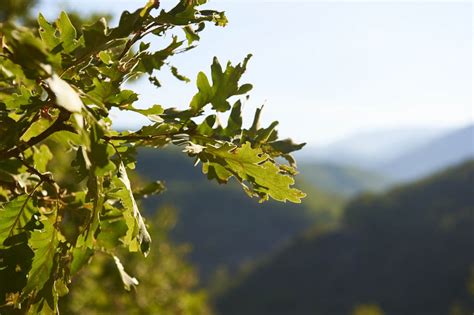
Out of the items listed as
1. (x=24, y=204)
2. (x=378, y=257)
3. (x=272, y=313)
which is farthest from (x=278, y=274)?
(x=24, y=204)

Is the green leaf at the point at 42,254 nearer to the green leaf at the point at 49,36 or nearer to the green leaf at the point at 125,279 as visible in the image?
the green leaf at the point at 125,279

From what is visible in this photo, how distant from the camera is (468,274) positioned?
9019 cm

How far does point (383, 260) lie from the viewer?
110562 mm

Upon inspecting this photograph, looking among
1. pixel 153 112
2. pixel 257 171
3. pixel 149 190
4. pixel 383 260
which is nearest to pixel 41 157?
pixel 149 190

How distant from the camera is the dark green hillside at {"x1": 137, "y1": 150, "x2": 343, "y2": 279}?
503 ft

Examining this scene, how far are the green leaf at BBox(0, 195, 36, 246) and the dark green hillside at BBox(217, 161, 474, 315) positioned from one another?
99713 mm

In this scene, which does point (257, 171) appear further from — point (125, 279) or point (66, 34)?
point (125, 279)

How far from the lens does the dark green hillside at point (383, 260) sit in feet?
320

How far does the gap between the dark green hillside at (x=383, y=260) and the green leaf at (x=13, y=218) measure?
327 feet

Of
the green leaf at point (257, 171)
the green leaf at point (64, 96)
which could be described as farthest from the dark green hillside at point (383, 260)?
the green leaf at point (64, 96)

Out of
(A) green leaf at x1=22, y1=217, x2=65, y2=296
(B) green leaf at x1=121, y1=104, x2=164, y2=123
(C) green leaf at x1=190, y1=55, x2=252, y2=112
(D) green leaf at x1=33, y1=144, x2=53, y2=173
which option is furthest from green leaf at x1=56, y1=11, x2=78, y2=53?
(D) green leaf at x1=33, y1=144, x2=53, y2=173

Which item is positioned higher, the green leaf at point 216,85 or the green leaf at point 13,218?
the green leaf at point 216,85

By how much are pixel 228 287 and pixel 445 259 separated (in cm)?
4466

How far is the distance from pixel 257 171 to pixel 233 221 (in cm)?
15981
